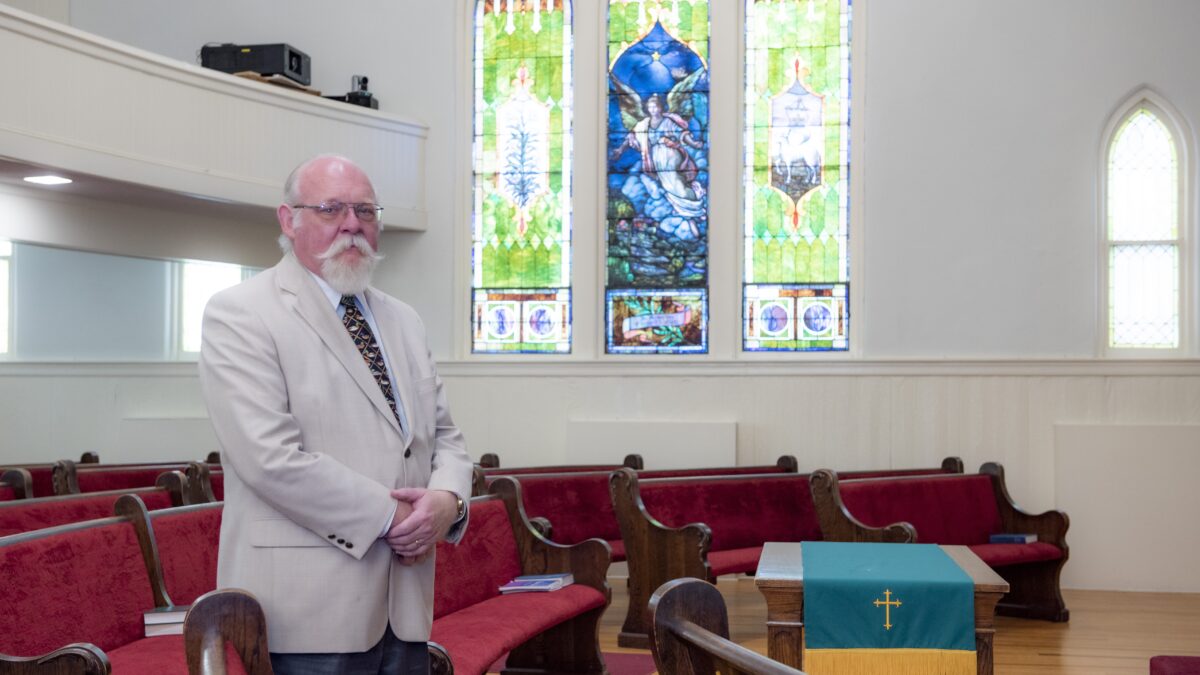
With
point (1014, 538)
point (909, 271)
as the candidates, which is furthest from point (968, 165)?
point (1014, 538)

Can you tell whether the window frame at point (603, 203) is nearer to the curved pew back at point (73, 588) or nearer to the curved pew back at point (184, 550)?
the curved pew back at point (184, 550)

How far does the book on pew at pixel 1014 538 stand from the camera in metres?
7.78

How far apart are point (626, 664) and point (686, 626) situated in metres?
4.06

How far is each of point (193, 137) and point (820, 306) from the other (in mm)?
4661

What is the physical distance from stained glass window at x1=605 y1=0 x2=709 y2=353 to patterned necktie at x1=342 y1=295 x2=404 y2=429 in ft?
22.8

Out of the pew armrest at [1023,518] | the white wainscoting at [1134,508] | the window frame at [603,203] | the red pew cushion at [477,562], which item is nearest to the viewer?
the red pew cushion at [477,562]

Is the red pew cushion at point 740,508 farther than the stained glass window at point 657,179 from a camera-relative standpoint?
No

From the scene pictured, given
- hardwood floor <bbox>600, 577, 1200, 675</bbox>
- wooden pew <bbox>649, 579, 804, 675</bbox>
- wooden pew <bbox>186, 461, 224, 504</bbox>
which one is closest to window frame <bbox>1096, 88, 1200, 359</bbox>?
hardwood floor <bbox>600, 577, 1200, 675</bbox>

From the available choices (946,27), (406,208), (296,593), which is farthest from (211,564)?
(946,27)

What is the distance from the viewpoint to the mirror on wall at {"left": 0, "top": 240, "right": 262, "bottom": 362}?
925cm

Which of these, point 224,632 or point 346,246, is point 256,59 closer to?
point 346,246

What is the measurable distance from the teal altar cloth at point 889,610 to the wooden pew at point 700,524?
8.21 ft

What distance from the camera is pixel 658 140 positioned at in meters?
9.75

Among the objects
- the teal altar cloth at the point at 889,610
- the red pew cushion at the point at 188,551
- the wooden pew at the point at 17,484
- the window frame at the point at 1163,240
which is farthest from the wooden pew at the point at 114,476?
the window frame at the point at 1163,240
